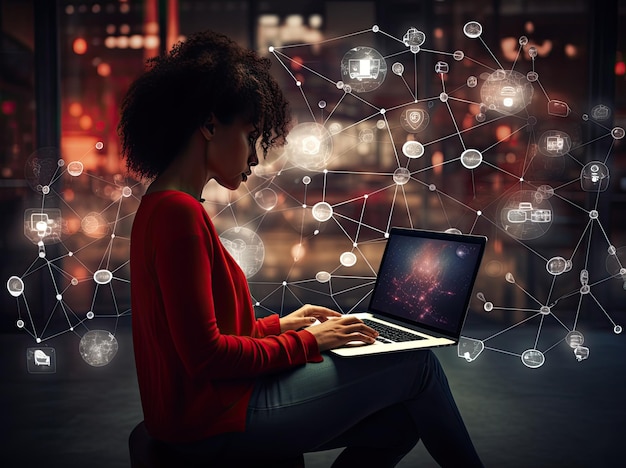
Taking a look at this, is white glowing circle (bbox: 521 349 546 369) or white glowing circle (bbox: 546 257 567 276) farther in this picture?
white glowing circle (bbox: 546 257 567 276)

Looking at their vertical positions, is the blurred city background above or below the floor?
above

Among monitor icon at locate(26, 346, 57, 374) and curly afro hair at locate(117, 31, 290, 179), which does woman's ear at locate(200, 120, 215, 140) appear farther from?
monitor icon at locate(26, 346, 57, 374)

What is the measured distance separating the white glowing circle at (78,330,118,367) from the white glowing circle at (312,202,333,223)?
1477 millimetres

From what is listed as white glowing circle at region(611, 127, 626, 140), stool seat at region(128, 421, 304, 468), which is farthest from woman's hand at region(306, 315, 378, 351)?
white glowing circle at region(611, 127, 626, 140)

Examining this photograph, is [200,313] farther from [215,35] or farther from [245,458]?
[215,35]

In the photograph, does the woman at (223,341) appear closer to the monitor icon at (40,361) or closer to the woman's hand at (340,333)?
the woman's hand at (340,333)

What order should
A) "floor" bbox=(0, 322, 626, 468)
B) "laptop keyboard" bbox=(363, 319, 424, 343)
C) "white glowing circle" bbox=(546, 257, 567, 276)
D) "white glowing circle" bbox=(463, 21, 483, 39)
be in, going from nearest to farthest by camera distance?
"laptop keyboard" bbox=(363, 319, 424, 343), "floor" bbox=(0, 322, 626, 468), "white glowing circle" bbox=(546, 257, 567, 276), "white glowing circle" bbox=(463, 21, 483, 39)

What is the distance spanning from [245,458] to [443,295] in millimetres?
698

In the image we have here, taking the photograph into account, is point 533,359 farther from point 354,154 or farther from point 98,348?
point 98,348

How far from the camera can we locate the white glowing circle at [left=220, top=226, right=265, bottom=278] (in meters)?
3.98

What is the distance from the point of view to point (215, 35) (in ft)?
4.80

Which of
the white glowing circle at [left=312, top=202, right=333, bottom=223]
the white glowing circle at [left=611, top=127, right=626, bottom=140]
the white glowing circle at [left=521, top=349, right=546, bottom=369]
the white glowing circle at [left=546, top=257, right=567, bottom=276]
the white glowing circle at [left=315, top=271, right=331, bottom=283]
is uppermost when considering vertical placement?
the white glowing circle at [left=611, top=127, right=626, bottom=140]

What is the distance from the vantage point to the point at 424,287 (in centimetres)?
180

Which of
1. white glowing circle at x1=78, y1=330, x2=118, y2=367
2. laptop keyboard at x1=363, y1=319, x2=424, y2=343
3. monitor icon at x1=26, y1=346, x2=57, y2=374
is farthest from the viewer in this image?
white glowing circle at x1=78, y1=330, x2=118, y2=367
